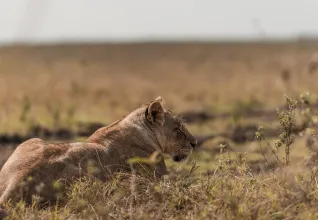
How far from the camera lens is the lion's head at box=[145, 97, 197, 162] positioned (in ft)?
22.5

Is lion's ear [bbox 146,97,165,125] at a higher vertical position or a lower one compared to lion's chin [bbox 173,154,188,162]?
higher

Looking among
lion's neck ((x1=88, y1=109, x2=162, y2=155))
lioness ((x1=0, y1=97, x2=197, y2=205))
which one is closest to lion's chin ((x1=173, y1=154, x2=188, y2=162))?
lioness ((x1=0, y1=97, x2=197, y2=205))

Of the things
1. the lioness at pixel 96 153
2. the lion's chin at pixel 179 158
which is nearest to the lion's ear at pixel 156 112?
the lioness at pixel 96 153

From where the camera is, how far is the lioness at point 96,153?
5809mm

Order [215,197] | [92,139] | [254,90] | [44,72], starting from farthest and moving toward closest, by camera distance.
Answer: [44,72], [254,90], [92,139], [215,197]

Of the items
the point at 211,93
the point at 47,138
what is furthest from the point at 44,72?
the point at 47,138

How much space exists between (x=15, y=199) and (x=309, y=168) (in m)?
2.22

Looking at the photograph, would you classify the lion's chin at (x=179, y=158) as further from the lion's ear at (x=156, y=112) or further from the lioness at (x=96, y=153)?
the lion's ear at (x=156, y=112)

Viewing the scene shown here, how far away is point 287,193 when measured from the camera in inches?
215

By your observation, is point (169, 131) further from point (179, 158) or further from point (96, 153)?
point (96, 153)

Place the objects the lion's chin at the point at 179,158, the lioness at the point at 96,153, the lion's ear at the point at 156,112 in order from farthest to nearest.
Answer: the lion's chin at the point at 179,158 → the lion's ear at the point at 156,112 → the lioness at the point at 96,153

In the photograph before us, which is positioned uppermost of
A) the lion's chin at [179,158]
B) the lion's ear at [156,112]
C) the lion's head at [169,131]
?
the lion's ear at [156,112]

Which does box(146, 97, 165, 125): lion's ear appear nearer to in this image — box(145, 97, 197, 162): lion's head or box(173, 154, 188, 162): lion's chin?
box(145, 97, 197, 162): lion's head

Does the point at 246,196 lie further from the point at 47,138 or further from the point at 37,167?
the point at 47,138
